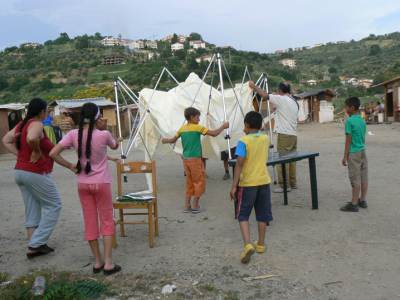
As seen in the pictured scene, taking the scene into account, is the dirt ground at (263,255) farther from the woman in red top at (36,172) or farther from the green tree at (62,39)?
the green tree at (62,39)

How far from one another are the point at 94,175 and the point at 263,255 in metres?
1.94

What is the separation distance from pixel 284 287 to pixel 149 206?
5.95 ft

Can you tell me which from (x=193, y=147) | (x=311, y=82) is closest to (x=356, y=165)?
(x=193, y=147)

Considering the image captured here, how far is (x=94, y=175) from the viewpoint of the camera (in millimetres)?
4125

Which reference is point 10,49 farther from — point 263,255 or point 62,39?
point 263,255

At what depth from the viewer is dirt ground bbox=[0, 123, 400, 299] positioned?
3777 mm

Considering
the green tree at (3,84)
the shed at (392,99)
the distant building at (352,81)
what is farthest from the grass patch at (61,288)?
the green tree at (3,84)

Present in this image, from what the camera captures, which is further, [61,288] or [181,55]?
[181,55]

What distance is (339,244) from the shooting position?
471 cm

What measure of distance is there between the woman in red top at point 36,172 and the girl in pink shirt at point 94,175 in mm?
663

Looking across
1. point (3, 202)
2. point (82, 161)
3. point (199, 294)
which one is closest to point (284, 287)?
point (199, 294)

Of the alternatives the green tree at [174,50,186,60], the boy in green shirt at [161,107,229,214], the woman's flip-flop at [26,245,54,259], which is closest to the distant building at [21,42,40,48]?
the green tree at [174,50,186,60]

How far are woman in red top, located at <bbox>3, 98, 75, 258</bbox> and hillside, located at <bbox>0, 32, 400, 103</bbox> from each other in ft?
100

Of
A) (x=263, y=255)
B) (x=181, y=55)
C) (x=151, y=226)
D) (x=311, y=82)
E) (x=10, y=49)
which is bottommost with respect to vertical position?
(x=263, y=255)
